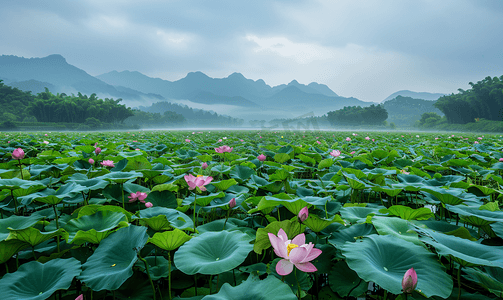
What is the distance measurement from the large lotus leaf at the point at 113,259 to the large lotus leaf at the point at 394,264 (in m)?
0.79

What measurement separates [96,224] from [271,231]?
864 mm

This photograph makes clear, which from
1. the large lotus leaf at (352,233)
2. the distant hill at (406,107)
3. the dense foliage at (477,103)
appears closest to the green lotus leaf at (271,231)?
the large lotus leaf at (352,233)

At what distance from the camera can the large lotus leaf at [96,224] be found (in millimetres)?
1030

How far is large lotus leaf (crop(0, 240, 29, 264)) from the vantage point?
3.15 feet

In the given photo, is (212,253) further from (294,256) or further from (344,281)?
(344,281)

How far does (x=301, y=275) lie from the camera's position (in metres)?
0.98

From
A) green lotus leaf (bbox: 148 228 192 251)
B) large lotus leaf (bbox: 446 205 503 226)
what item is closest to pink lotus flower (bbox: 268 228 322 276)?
green lotus leaf (bbox: 148 228 192 251)

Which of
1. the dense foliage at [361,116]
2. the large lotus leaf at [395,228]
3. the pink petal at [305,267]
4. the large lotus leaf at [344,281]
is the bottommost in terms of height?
the large lotus leaf at [344,281]

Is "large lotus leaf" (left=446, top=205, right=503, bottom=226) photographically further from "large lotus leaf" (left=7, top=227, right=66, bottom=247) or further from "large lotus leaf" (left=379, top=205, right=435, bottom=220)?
"large lotus leaf" (left=7, top=227, right=66, bottom=247)

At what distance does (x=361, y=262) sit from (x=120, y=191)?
5.32 ft

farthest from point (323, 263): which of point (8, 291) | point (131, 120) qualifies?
point (131, 120)

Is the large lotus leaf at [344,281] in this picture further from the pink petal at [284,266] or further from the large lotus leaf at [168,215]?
the large lotus leaf at [168,215]

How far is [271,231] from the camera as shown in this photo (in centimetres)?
99

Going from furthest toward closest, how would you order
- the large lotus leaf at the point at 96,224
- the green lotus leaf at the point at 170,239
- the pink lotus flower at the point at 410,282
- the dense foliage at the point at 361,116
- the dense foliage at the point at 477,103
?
the dense foliage at the point at 361,116
the dense foliage at the point at 477,103
the large lotus leaf at the point at 96,224
the green lotus leaf at the point at 170,239
the pink lotus flower at the point at 410,282
